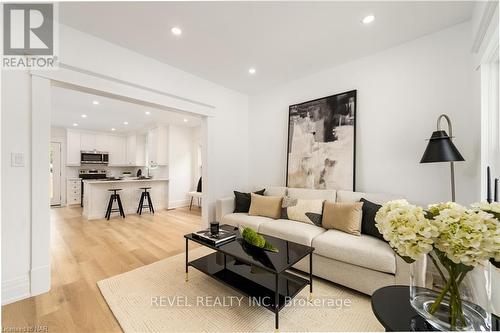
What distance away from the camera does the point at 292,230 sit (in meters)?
2.46

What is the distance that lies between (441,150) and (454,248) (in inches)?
61.9

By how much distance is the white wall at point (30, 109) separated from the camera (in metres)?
1.85

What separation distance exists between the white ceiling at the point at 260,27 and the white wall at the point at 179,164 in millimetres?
3696

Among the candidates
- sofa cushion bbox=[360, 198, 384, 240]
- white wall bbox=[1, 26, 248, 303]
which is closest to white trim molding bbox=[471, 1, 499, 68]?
sofa cushion bbox=[360, 198, 384, 240]

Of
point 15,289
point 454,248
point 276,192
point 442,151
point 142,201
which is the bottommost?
Answer: point 15,289

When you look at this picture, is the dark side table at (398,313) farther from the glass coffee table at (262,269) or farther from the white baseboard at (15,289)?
the white baseboard at (15,289)

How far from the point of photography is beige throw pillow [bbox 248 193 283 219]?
302 cm

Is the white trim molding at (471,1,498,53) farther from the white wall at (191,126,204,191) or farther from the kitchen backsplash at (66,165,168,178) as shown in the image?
the kitchen backsplash at (66,165,168,178)

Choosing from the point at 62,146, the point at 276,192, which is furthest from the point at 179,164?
the point at 276,192

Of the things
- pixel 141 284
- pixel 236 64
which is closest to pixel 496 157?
pixel 236 64

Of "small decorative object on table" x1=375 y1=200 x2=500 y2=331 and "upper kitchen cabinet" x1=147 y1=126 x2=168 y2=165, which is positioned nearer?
"small decorative object on table" x1=375 y1=200 x2=500 y2=331

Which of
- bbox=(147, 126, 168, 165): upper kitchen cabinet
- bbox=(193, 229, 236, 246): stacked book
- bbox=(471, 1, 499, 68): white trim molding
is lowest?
bbox=(193, 229, 236, 246): stacked book

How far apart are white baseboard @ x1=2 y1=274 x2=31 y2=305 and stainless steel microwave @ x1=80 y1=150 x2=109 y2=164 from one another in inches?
240

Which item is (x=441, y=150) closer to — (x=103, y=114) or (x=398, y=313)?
(x=398, y=313)
